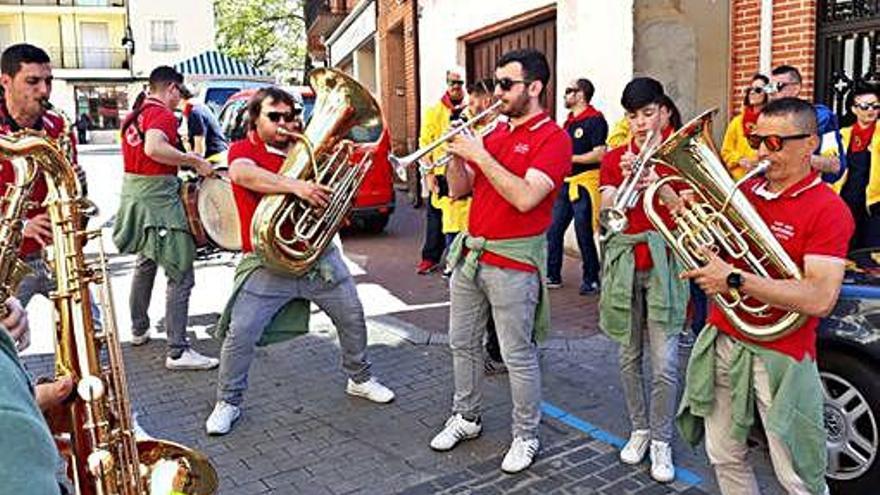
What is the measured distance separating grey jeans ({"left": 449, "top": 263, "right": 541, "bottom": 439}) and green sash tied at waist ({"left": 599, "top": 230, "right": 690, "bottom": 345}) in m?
0.36

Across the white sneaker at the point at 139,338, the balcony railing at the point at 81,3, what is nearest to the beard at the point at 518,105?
the white sneaker at the point at 139,338

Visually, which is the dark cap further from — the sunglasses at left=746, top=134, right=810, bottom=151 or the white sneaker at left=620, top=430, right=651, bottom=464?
the white sneaker at left=620, top=430, right=651, bottom=464

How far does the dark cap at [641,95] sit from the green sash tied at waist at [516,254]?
0.74 m

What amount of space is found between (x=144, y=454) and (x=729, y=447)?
6.42ft

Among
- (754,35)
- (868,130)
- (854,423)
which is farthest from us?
(754,35)

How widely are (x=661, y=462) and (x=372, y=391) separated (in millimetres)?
1808

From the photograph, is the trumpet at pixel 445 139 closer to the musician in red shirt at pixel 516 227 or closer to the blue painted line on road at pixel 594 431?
the musician in red shirt at pixel 516 227

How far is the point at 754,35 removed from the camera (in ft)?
24.5

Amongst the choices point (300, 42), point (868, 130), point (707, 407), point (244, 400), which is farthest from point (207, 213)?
point (300, 42)

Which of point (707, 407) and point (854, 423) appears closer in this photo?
point (707, 407)

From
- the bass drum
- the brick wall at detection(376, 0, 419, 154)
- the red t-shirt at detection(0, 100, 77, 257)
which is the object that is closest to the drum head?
the bass drum

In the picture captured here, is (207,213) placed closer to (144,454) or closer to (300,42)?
(144,454)

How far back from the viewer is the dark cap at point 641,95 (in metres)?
3.65

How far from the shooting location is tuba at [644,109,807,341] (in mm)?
2602
